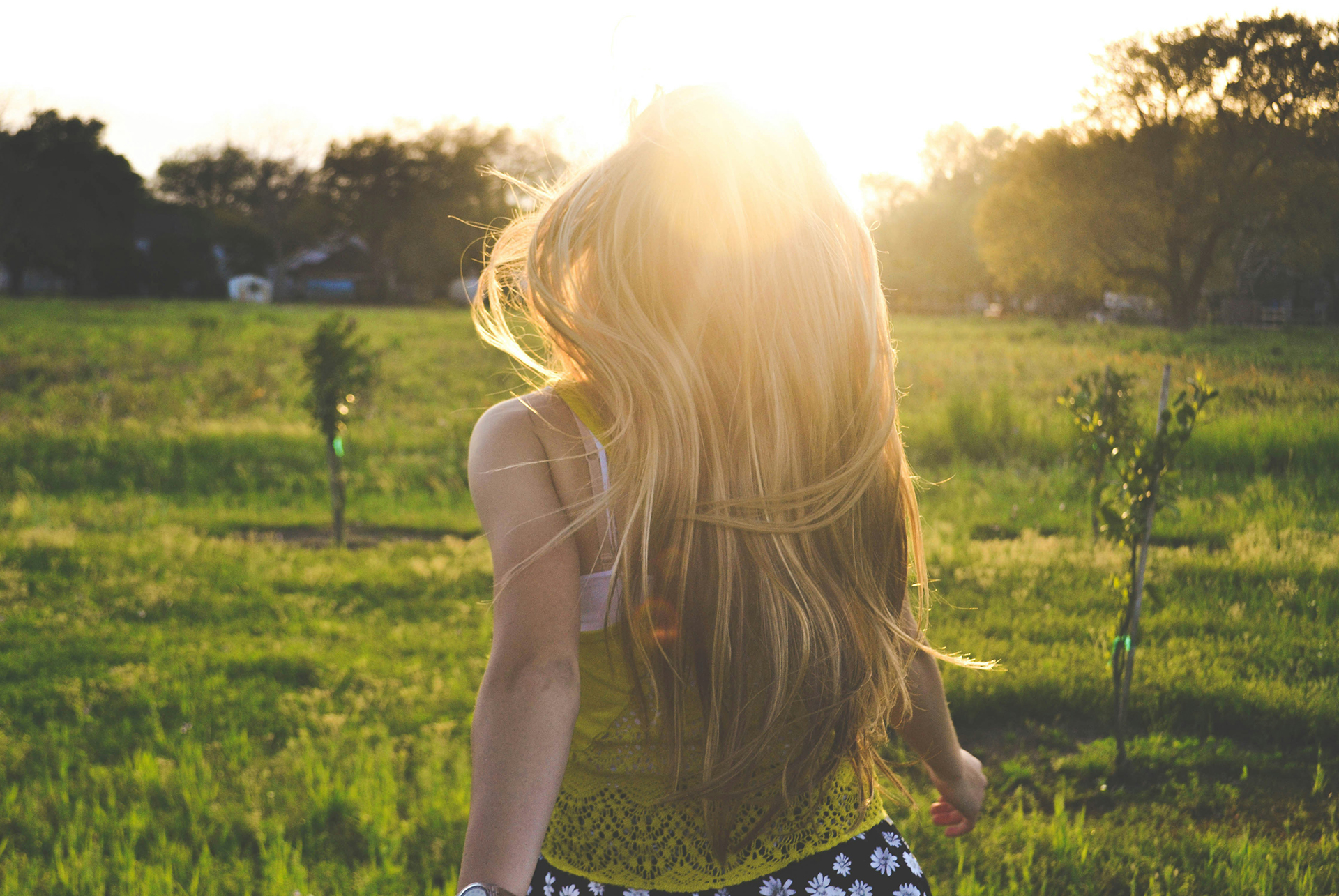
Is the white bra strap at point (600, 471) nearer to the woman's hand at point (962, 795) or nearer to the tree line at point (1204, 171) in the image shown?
the woman's hand at point (962, 795)

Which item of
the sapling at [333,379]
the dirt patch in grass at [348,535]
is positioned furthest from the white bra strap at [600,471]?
the sapling at [333,379]

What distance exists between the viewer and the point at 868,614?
53.8 inches

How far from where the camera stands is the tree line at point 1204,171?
3.80 metres

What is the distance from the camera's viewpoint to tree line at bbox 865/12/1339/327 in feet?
12.5

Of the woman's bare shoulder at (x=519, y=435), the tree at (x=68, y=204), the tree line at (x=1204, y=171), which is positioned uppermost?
the tree at (x=68, y=204)

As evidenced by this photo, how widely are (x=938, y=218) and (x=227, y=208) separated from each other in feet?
223

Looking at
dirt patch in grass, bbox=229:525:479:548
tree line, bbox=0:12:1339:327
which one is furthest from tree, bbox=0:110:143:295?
dirt patch in grass, bbox=229:525:479:548

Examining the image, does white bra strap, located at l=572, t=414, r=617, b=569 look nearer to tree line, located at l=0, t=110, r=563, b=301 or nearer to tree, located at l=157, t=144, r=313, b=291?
tree line, located at l=0, t=110, r=563, b=301

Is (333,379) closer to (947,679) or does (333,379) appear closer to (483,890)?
(947,679)

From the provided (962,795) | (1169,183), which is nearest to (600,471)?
(962,795)

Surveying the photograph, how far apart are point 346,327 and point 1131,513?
861 cm

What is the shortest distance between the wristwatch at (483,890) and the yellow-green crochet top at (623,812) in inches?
11.6

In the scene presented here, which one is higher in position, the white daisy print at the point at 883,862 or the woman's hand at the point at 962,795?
the white daisy print at the point at 883,862

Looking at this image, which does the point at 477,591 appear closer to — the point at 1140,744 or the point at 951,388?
the point at 1140,744
